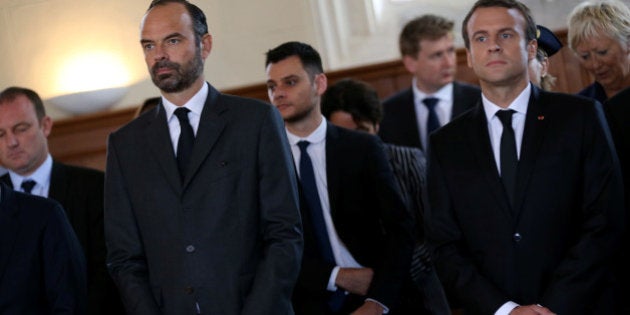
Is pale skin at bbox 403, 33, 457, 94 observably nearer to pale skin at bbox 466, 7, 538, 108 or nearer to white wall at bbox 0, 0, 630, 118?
white wall at bbox 0, 0, 630, 118

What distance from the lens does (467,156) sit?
3.39 metres

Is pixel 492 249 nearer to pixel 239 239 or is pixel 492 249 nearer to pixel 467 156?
pixel 467 156

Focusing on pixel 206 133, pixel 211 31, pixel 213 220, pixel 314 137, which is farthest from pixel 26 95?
pixel 211 31

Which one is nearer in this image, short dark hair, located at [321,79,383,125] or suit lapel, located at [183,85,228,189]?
suit lapel, located at [183,85,228,189]

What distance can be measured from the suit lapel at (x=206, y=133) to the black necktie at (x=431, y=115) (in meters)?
2.53

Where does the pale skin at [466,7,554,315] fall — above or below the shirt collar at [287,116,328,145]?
above

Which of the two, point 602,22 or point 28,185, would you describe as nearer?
point 602,22

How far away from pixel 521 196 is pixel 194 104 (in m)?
1.03

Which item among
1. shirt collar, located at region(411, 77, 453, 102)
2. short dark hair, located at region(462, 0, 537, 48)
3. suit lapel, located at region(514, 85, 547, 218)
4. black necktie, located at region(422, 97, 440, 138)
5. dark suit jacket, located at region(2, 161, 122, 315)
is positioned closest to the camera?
suit lapel, located at region(514, 85, 547, 218)

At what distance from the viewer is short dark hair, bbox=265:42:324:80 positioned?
4.49 metres

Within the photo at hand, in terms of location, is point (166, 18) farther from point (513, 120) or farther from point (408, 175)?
point (408, 175)

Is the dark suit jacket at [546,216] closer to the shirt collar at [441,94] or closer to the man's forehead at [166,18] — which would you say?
the man's forehead at [166,18]

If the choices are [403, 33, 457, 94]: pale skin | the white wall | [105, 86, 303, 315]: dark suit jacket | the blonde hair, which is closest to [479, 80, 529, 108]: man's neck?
[105, 86, 303, 315]: dark suit jacket

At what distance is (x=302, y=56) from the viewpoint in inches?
177
